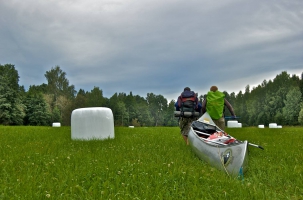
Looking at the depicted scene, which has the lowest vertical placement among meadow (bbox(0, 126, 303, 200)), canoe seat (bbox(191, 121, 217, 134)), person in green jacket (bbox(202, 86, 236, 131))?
meadow (bbox(0, 126, 303, 200))

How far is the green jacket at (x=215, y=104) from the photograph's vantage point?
11156 mm

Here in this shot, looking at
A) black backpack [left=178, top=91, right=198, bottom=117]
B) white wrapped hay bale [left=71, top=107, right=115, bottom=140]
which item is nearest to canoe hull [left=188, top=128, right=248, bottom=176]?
black backpack [left=178, top=91, right=198, bottom=117]

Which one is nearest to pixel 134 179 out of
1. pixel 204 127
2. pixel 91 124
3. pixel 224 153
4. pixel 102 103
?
pixel 224 153

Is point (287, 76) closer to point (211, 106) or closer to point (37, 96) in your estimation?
point (37, 96)

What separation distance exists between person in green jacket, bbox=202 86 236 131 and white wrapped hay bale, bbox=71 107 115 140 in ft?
15.2

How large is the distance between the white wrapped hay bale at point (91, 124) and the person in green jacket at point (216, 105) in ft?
15.2

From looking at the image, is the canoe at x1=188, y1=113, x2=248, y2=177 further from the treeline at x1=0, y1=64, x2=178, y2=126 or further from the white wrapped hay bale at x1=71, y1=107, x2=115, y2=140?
the treeline at x1=0, y1=64, x2=178, y2=126

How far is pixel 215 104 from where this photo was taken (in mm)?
11164

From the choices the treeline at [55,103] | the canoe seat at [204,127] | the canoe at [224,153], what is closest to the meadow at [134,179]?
the canoe at [224,153]

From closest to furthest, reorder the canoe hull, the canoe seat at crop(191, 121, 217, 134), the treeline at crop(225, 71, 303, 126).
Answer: the canoe hull → the canoe seat at crop(191, 121, 217, 134) → the treeline at crop(225, 71, 303, 126)

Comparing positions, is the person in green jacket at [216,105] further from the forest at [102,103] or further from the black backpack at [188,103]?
the forest at [102,103]

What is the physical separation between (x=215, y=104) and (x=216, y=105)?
0.18ft

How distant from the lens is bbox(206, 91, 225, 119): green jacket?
11.2 m

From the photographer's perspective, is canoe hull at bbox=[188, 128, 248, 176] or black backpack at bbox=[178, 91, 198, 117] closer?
canoe hull at bbox=[188, 128, 248, 176]
